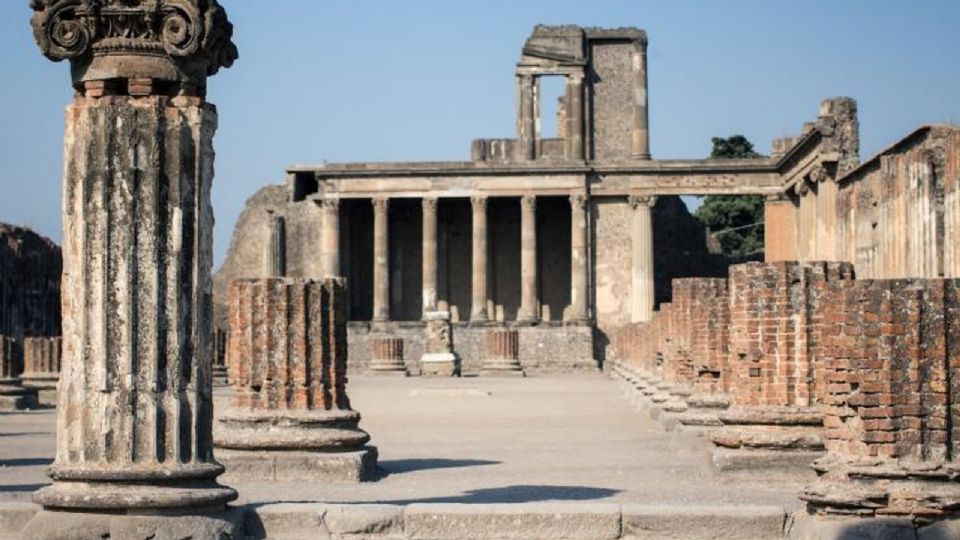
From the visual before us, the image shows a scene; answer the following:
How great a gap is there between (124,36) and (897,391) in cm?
415

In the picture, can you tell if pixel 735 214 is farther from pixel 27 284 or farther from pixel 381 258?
pixel 27 284

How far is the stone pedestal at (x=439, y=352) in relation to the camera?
1601 inches

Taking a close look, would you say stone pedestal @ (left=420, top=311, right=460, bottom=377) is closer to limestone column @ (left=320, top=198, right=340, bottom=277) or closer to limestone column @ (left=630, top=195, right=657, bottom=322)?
limestone column @ (left=320, top=198, right=340, bottom=277)

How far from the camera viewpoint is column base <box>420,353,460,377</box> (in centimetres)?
4053

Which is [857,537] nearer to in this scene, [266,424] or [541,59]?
[266,424]

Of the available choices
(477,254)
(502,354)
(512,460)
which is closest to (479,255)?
(477,254)

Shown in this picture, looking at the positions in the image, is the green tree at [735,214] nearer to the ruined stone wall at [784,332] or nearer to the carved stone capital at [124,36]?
the ruined stone wall at [784,332]

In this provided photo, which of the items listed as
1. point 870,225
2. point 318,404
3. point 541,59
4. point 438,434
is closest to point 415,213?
point 541,59

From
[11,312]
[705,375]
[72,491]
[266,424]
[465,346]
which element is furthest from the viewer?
[465,346]

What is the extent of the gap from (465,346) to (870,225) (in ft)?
71.8

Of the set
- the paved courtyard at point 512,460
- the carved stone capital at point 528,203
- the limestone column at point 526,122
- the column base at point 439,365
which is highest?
the limestone column at point 526,122

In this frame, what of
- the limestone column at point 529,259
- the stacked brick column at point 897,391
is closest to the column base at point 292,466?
the stacked brick column at point 897,391

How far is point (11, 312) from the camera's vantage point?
135 feet

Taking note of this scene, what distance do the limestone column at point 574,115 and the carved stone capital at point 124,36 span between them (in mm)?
44114
